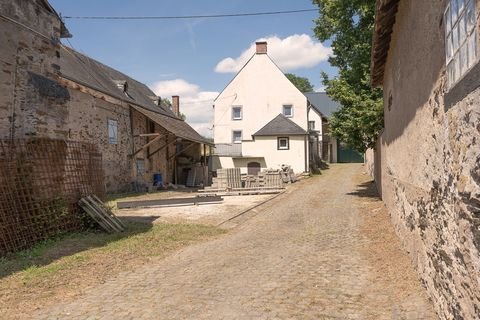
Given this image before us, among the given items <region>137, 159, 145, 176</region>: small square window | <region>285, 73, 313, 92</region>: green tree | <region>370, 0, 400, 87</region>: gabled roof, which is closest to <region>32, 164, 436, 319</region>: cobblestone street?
<region>370, 0, 400, 87</region>: gabled roof

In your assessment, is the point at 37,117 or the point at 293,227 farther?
the point at 293,227

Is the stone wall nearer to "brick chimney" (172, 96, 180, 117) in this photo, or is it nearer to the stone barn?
the stone barn

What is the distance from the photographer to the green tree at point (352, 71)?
15.5m

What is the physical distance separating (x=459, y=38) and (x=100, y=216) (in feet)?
30.8

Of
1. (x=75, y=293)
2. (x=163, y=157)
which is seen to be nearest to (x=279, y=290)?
(x=75, y=293)

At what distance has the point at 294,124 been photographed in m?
33.7

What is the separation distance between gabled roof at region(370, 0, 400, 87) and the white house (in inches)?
840

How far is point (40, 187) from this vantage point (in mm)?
9547

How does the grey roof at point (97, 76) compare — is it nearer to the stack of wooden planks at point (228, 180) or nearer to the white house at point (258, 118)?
the stack of wooden planks at point (228, 180)

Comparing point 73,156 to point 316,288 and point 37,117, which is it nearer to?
point 37,117

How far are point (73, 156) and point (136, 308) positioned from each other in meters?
6.85

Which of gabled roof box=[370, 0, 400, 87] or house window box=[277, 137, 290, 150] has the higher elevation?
gabled roof box=[370, 0, 400, 87]

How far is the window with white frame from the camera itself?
326 centimetres

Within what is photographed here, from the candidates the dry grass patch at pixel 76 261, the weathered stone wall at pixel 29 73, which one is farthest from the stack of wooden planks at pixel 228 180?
the weathered stone wall at pixel 29 73
